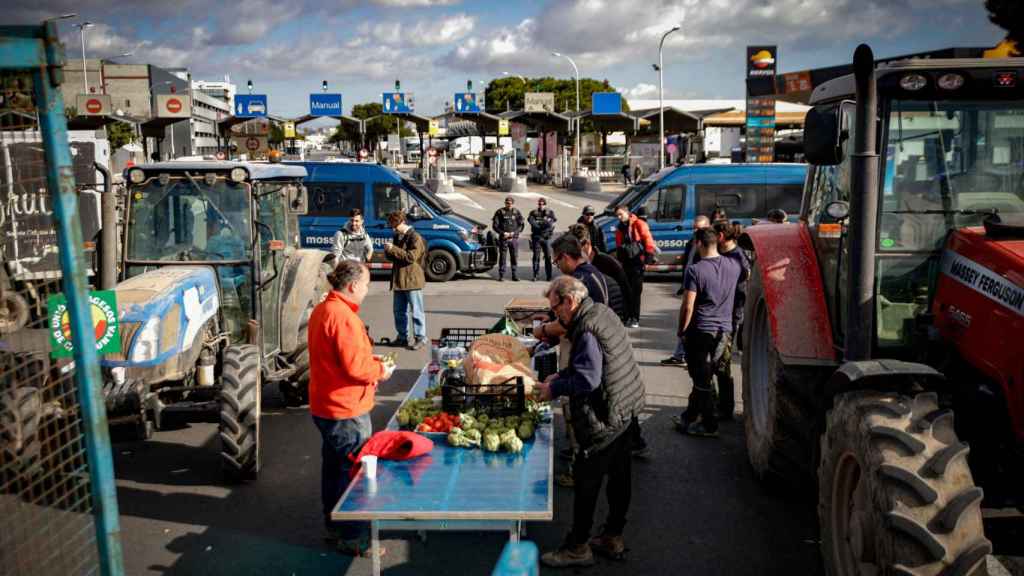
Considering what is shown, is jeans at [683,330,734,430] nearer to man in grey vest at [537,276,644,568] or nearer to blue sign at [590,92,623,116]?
man in grey vest at [537,276,644,568]

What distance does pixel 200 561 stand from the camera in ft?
18.2

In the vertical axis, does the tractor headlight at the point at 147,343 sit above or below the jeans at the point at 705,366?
above

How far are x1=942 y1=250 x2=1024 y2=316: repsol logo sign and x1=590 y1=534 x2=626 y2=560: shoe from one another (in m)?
2.48

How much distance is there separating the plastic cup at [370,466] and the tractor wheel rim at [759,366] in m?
3.29

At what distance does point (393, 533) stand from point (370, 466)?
1403 mm

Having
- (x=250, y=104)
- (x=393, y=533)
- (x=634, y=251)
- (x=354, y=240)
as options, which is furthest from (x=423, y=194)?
(x=250, y=104)

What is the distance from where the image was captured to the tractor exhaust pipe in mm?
4348

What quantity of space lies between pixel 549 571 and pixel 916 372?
8.24 ft

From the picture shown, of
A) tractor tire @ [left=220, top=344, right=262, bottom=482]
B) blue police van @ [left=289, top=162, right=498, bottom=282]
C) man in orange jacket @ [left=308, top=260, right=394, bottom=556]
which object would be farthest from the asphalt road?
blue police van @ [left=289, top=162, right=498, bottom=282]

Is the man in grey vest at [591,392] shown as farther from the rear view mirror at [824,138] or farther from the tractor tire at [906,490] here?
the rear view mirror at [824,138]

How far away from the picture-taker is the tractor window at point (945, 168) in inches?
189

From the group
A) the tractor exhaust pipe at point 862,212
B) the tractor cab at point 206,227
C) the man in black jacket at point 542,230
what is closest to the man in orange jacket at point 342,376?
the tractor cab at point 206,227

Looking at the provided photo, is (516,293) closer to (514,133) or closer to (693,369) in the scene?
(693,369)

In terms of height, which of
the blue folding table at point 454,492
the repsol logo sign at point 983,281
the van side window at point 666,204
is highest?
the van side window at point 666,204
